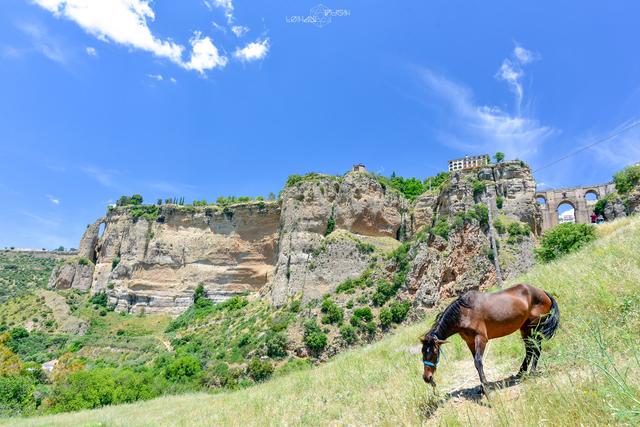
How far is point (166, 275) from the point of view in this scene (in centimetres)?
A: 5438

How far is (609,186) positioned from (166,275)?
6435 centimetres

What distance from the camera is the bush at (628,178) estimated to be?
34219mm

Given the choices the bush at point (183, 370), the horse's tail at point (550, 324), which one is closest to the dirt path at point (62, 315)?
the bush at point (183, 370)

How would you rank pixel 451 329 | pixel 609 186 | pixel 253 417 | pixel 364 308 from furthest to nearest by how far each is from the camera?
pixel 609 186
pixel 364 308
pixel 253 417
pixel 451 329

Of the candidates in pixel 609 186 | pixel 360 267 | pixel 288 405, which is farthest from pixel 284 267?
pixel 609 186

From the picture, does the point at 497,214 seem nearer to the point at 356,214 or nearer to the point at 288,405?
the point at 356,214

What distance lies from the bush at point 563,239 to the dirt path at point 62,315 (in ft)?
173

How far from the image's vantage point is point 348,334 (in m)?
29.3

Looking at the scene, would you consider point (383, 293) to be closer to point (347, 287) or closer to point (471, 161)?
point (347, 287)

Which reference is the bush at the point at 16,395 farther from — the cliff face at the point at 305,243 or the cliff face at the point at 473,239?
the cliff face at the point at 473,239

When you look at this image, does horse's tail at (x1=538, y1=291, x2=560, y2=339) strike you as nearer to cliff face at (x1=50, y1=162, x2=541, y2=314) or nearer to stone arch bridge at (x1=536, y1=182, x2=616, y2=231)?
cliff face at (x1=50, y1=162, x2=541, y2=314)

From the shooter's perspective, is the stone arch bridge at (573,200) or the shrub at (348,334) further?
the stone arch bridge at (573,200)

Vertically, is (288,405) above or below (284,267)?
below

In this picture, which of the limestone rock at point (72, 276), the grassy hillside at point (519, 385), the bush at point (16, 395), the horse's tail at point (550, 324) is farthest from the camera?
the limestone rock at point (72, 276)
